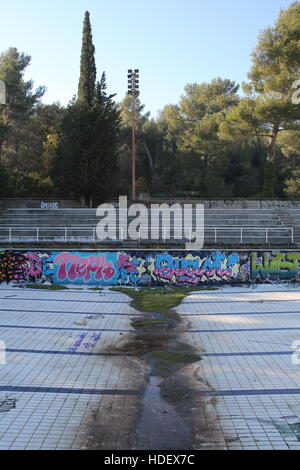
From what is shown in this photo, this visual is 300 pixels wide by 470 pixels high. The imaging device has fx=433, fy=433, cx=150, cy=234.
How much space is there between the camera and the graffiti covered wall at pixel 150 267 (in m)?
18.8

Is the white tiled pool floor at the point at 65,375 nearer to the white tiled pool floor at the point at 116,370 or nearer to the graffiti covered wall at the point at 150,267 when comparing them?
the white tiled pool floor at the point at 116,370

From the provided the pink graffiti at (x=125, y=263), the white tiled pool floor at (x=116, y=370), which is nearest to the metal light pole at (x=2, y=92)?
the pink graffiti at (x=125, y=263)

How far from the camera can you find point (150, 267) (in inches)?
742

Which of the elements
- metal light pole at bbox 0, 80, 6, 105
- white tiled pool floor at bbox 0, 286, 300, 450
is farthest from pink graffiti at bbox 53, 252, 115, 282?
metal light pole at bbox 0, 80, 6, 105

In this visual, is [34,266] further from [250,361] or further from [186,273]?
[250,361]

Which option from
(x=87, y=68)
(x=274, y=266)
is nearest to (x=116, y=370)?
(x=274, y=266)

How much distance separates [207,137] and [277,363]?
1445 inches

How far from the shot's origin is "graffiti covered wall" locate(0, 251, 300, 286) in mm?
18844

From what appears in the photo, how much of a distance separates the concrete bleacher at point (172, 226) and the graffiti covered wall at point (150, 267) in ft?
4.53

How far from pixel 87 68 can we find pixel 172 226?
49.7 feet

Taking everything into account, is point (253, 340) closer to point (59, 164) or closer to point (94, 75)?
point (59, 164)

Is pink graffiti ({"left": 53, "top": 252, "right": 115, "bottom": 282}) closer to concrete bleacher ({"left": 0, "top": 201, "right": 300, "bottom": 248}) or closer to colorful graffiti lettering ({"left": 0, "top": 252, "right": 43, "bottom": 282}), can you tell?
colorful graffiti lettering ({"left": 0, "top": 252, "right": 43, "bottom": 282})
